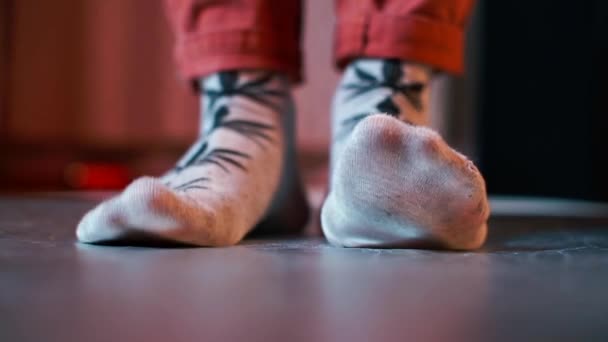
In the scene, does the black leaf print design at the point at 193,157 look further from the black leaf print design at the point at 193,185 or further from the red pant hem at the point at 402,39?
the red pant hem at the point at 402,39

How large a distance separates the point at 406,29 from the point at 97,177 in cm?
173

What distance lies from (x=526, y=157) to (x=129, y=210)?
167 centimetres

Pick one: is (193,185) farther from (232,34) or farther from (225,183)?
(232,34)

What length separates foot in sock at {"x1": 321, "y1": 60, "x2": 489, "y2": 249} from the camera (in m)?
0.46

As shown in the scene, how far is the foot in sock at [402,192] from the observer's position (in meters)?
0.46

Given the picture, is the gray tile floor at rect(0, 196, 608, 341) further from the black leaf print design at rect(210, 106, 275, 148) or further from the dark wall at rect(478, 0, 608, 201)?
the dark wall at rect(478, 0, 608, 201)

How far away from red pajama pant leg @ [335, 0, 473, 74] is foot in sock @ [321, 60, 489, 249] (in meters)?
0.16

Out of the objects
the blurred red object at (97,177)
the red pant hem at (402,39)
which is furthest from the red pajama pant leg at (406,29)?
the blurred red object at (97,177)

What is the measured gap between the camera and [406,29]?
0.64 metres

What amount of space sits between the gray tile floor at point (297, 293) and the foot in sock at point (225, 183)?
19 mm

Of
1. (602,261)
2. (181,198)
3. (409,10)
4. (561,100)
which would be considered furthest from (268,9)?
(561,100)

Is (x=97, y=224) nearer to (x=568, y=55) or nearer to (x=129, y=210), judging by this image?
(x=129, y=210)

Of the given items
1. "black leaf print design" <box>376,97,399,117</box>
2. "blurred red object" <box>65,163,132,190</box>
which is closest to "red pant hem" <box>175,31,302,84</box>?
"black leaf print design" <box>376,97,399,117</box>

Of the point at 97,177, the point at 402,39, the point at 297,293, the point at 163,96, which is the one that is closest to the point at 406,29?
the point at 402,39
